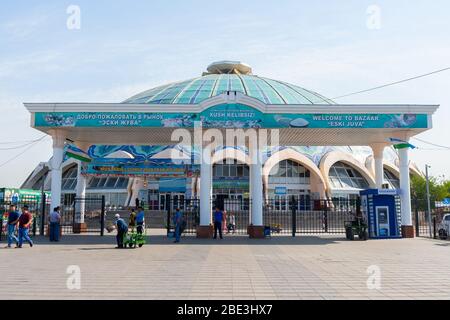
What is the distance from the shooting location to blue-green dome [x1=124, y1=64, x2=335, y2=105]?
4075cm

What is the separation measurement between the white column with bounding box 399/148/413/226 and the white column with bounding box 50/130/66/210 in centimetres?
1620

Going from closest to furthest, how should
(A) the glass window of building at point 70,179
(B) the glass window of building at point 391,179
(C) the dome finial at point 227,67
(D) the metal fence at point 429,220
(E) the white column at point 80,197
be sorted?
(D) the metal fence at point 429,220 < (E) the white column at point 80,197 < (B) the glass window of building at point 391,179 < (A) the glass window of building at point 70,179 < (C) the dome finial at point 227,67

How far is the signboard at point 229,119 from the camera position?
62.8 ft

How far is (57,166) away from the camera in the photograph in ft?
65.9

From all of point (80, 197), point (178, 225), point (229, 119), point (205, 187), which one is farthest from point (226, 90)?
point (178, 225)

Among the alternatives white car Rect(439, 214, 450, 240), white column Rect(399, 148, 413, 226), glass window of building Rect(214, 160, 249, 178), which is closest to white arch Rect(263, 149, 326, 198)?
glass window of building Rect(214, 160, 249, 178)

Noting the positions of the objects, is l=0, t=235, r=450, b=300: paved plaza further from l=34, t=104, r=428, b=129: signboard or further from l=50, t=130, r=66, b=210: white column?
l=34, t=104, r=428, b=129: signboard

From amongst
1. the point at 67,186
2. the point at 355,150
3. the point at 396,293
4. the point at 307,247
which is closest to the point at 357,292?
the point at 396,293

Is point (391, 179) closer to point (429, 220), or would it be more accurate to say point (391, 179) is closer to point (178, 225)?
point (429, 220)

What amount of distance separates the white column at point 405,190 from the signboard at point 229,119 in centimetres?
165

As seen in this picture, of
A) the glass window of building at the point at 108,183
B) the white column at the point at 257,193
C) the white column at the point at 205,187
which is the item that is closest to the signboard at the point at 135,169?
the white column at the point at 205,187

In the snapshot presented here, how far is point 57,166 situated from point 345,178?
31.7m

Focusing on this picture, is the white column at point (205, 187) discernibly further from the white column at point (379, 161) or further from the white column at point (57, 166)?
the white column at point (379, 161)
